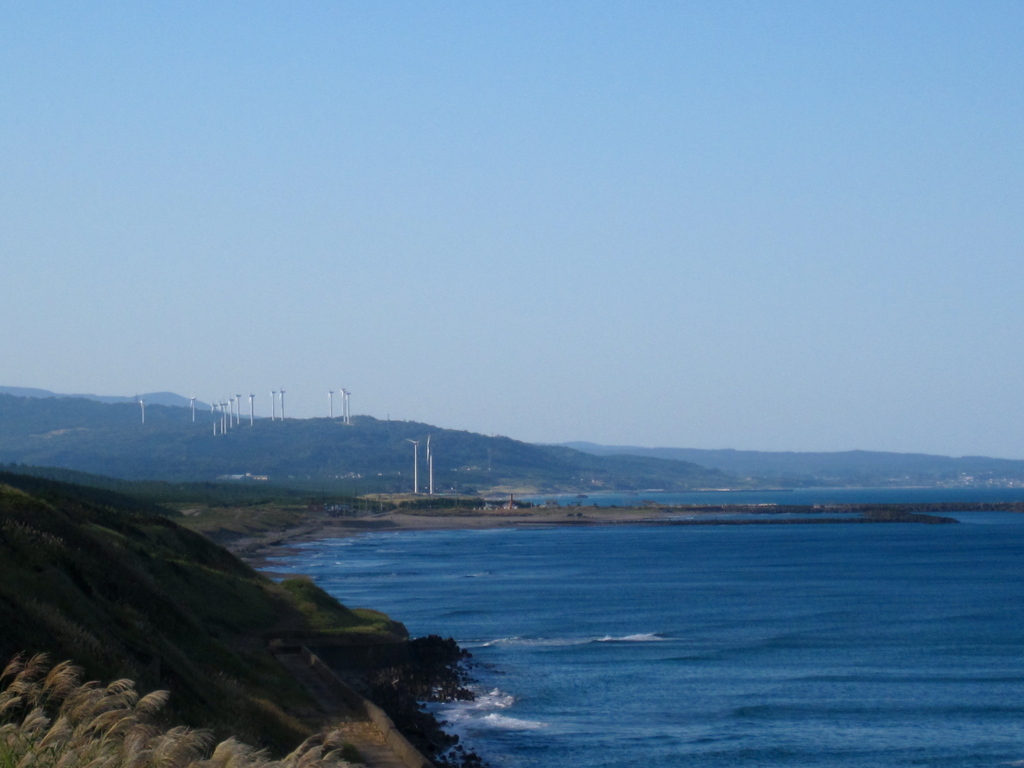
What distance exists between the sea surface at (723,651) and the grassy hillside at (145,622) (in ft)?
21.9

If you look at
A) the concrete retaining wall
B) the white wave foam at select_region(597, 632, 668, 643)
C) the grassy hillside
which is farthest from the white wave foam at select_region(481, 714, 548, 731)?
the white wave foam at select_region(597, 632, 668, 643)

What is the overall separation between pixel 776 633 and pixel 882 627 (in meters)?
5.87

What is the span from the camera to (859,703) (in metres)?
33.6

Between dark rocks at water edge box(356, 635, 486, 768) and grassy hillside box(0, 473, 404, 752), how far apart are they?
208 centimetres

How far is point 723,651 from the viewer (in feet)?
143

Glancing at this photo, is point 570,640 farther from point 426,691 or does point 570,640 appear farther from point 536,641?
point 426,691

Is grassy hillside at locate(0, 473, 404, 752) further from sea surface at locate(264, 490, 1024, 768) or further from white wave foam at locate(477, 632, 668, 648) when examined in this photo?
white wave foam at locate(477, 632, 668, 648)

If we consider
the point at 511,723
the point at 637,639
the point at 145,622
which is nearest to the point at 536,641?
the point at 637,639

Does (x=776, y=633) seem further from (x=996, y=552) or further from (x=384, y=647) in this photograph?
(x=996, y=552)

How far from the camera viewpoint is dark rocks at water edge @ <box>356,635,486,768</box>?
25969mm

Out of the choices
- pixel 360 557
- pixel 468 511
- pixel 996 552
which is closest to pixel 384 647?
pixel 360 557

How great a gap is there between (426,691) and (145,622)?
14230 millimetres

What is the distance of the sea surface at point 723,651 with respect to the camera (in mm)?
28688

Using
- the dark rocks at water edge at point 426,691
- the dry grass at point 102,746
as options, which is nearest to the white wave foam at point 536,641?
the dark rocks at water edge at point 426,691
